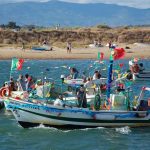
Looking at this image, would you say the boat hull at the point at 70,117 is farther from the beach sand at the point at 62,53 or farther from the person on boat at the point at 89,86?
the beach sand at the point at 62,53

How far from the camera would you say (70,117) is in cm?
2838

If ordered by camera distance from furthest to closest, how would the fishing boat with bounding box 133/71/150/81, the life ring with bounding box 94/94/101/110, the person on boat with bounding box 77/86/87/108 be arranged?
the fishing boat with bounding box 133/71/150/81, the person on boat with bounding box 77/86/87/108, the life ring with bounding box 94/94/101/110

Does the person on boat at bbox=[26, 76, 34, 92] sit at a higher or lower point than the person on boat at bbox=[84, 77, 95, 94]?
higher

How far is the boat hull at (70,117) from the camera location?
28.3m

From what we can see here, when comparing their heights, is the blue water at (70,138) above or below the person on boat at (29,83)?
below

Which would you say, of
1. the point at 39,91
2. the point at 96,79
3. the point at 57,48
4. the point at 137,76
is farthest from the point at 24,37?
the point at 39,91

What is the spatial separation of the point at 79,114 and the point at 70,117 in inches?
18.4

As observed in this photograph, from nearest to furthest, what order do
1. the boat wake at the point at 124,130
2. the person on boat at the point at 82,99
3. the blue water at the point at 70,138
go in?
1. the blue water at the point at 70,138
2. the boat wake at the point at 124,130
3. the person on boat at the point at 82,99

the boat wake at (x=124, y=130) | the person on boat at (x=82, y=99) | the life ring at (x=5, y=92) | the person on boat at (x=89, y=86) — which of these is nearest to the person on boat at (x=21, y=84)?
the life ring at (x=5, y=92)

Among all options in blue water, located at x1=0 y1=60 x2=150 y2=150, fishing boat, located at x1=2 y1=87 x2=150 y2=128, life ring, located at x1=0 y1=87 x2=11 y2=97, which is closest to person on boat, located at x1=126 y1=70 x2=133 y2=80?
life ring, located at x1=0 y1=87 x2=11 y2=97

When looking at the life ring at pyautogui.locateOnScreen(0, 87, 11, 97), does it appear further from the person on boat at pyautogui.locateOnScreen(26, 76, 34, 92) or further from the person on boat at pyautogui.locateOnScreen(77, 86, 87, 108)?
the person on boat at pyautogui.locateOnScreen(77, 86, 87, 108)

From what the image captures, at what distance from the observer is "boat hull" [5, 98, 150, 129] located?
28297 mm

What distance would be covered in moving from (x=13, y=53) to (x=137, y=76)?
2518 centimetres

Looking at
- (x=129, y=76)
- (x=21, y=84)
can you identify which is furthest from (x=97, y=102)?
(x=129, y=76)
